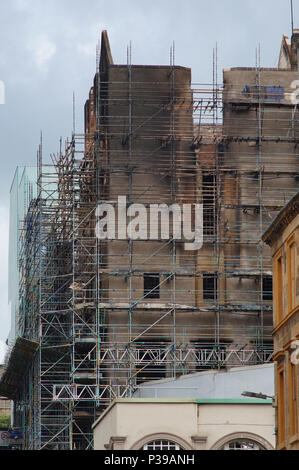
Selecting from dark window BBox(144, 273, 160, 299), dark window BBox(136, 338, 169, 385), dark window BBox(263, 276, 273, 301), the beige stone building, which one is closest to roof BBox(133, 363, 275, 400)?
dark window BBox(136, 338, 169, 385)

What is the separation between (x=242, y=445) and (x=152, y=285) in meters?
19.0

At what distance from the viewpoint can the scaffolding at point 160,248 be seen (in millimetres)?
65812

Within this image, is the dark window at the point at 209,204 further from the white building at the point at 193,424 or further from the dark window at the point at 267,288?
the white building at the point at 193,424

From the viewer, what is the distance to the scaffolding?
216 feet

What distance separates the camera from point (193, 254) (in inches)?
2675

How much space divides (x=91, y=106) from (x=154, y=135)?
10596 millimetres

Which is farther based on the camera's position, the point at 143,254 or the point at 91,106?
the point at 91,106

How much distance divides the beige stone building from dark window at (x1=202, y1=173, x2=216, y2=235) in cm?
2521

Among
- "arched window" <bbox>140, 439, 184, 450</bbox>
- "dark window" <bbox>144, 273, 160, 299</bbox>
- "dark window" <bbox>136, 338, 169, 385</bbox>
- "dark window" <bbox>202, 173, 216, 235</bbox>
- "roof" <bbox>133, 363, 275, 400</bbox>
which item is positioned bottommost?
"arched window" <bbox>140, 439, 184, 450</bbox>

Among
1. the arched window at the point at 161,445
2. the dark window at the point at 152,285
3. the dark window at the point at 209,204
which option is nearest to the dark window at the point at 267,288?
the dark window at the point at 209,204

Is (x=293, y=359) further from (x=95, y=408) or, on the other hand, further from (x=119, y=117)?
(x=119, y=117)

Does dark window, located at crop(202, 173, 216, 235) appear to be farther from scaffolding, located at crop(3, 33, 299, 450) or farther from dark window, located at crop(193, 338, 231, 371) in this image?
dark window, located at crop(193, 338, 231, 371)

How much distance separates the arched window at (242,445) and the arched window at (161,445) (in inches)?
74.2
